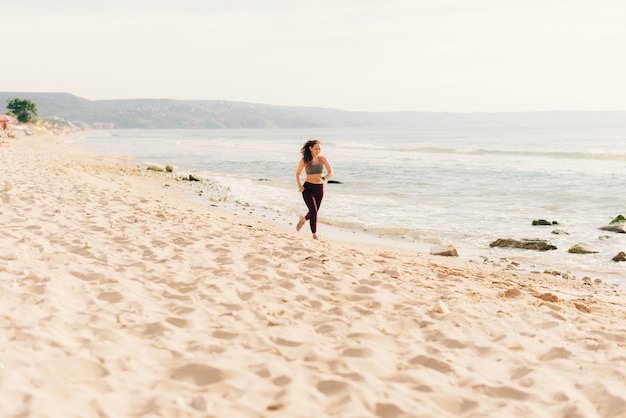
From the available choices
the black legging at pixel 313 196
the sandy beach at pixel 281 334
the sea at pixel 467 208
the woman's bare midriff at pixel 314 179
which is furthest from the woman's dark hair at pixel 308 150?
the sandy beach at pixel 281 334

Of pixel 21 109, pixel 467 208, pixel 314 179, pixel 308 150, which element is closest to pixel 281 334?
pixel 308 150

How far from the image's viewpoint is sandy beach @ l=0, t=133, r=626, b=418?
140 inches

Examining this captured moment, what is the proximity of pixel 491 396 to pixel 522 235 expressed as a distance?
9.36 m

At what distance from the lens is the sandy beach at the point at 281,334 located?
3.55 metres

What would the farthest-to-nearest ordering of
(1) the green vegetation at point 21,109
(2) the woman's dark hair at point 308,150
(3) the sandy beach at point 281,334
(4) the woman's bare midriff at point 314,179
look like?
(1) the green vegetation at point 21,109, (4) the woman's bare midriff at point 314,179, (2) the woman's dark hair at point 308,150, (3) the sandy beach at point 281,334

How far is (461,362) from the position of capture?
428cm

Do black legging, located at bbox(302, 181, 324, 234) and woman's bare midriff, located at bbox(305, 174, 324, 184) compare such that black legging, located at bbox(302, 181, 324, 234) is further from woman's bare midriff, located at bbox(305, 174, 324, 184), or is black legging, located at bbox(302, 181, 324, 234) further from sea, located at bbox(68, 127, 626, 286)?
sea, located at bbox(68, 127, 626, 286)

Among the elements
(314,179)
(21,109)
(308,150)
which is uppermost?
(21,109)

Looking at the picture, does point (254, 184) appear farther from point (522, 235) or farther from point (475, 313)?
point (475, 313)

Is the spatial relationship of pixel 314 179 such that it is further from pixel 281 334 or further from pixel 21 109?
pixel 21 109

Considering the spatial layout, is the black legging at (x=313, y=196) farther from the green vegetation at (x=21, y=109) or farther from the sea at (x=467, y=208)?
the green vegetation at (x=21, y=109)

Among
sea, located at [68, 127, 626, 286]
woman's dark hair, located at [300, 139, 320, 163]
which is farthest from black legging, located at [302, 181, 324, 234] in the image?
sea, located at [68, 127, 626, 286]

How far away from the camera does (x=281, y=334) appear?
468 centimetres

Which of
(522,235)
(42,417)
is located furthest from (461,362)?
(522,235)
